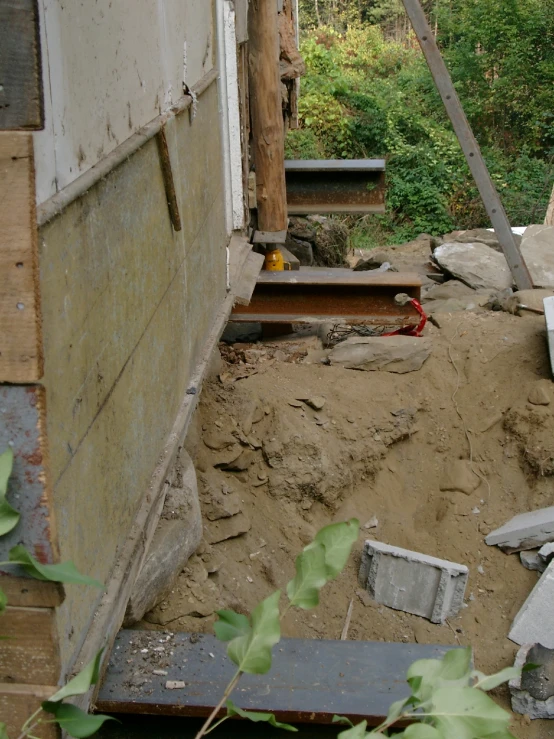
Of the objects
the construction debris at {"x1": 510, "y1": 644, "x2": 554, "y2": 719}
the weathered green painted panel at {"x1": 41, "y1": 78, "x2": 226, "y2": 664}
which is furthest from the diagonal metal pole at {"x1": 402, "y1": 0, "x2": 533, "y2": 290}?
the weathered green painted panel at {"x1": 41, "y1": 78, "x2": 226, "y2": 664}

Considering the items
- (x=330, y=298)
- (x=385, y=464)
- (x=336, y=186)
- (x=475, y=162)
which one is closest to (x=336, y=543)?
(x=385, y=464)

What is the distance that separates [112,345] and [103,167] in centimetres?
48

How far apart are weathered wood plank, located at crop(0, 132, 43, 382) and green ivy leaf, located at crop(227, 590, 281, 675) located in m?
0.61

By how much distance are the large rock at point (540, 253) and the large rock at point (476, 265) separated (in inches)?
10.8

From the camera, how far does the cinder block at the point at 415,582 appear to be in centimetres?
466

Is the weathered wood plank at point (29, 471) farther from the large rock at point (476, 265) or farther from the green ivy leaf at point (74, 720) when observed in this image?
the large rock at point (476, 265)

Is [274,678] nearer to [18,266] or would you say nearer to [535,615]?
[18,266]

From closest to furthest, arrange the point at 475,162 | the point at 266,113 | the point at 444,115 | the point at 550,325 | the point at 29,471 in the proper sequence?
the point at 29,471
the point at 550,325
the point at 266,113
the point at 475,162
the point at 444,115

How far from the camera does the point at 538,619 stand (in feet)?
14.8

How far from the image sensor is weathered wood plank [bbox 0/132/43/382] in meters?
1.49

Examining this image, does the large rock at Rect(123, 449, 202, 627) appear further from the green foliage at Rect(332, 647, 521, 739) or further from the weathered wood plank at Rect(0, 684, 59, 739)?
the green foliage at Rect(332, 647, 521, 739)

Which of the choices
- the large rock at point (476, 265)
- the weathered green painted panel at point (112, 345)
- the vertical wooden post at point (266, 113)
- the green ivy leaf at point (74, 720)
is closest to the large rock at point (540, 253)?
the large rock at point (476, 265)

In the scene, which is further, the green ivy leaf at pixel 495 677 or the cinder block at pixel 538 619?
the cinder block at pixel 538 619

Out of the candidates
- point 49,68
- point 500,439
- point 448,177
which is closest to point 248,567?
point 500,439
